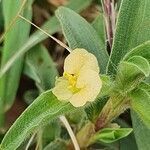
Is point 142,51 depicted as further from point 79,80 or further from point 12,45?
point 12,45

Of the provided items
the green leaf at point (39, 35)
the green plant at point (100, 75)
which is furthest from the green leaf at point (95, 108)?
the green leaf at point (39, 35)

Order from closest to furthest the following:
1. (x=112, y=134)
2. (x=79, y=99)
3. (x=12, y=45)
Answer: (x=79, y=99), (x=112, y=134), (x=12, y=45)

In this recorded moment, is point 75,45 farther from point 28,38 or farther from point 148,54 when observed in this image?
point 28,38

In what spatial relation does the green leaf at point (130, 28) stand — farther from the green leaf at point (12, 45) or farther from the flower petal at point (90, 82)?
the green leaf at point (12, 45)

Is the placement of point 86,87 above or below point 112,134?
above

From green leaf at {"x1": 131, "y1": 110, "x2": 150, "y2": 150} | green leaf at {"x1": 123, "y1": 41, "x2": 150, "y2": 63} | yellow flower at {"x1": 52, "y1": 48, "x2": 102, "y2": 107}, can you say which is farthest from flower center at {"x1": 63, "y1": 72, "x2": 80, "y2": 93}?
green leaf at {"x1": 131, "y1": 110, "x2": 150, "y2": 150}

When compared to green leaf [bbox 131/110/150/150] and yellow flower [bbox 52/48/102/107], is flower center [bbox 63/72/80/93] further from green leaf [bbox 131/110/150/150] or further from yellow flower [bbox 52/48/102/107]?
green leaf [bbox 131/110/150/150]

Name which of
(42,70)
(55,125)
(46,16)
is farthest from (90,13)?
(55,125)

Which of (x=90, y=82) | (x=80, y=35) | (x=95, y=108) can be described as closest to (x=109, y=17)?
(x=80, y=35)
